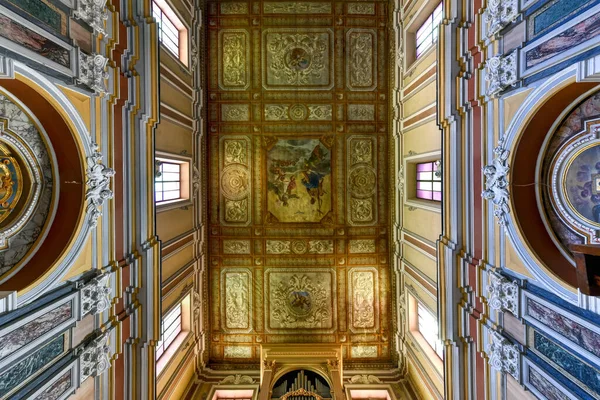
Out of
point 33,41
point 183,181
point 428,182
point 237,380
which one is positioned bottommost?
point 237,380

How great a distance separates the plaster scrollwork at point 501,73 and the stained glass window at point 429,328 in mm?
7441

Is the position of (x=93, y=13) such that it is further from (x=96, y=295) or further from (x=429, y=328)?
(x=429, y=328)

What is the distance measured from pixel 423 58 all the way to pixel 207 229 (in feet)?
34.0

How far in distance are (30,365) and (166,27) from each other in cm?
1002

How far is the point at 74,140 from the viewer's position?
5883 mm

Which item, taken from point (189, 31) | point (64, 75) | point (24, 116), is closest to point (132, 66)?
point (64, 75)

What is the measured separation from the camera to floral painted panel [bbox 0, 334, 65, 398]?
4759 millimetres

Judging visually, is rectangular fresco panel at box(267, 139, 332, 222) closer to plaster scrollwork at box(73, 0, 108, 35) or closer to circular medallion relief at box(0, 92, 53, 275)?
plaster scrollwork at box(73, 0, 108, 35)

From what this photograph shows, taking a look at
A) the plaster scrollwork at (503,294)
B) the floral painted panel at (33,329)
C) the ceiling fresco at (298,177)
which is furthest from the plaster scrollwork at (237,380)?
the plaster scrollwork at (503,294)

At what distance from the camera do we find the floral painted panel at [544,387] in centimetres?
535

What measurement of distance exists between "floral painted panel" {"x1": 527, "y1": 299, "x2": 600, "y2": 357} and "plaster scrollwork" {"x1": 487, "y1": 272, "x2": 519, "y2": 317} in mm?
254

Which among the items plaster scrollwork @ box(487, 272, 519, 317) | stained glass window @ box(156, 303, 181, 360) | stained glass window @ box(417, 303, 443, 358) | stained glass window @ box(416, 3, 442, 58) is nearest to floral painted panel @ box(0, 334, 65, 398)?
stained glass window @ box(156, 303, 181, 360)

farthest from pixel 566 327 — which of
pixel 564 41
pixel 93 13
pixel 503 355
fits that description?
pixel 93 13

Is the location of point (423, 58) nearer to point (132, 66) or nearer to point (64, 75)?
point (132, 66)
